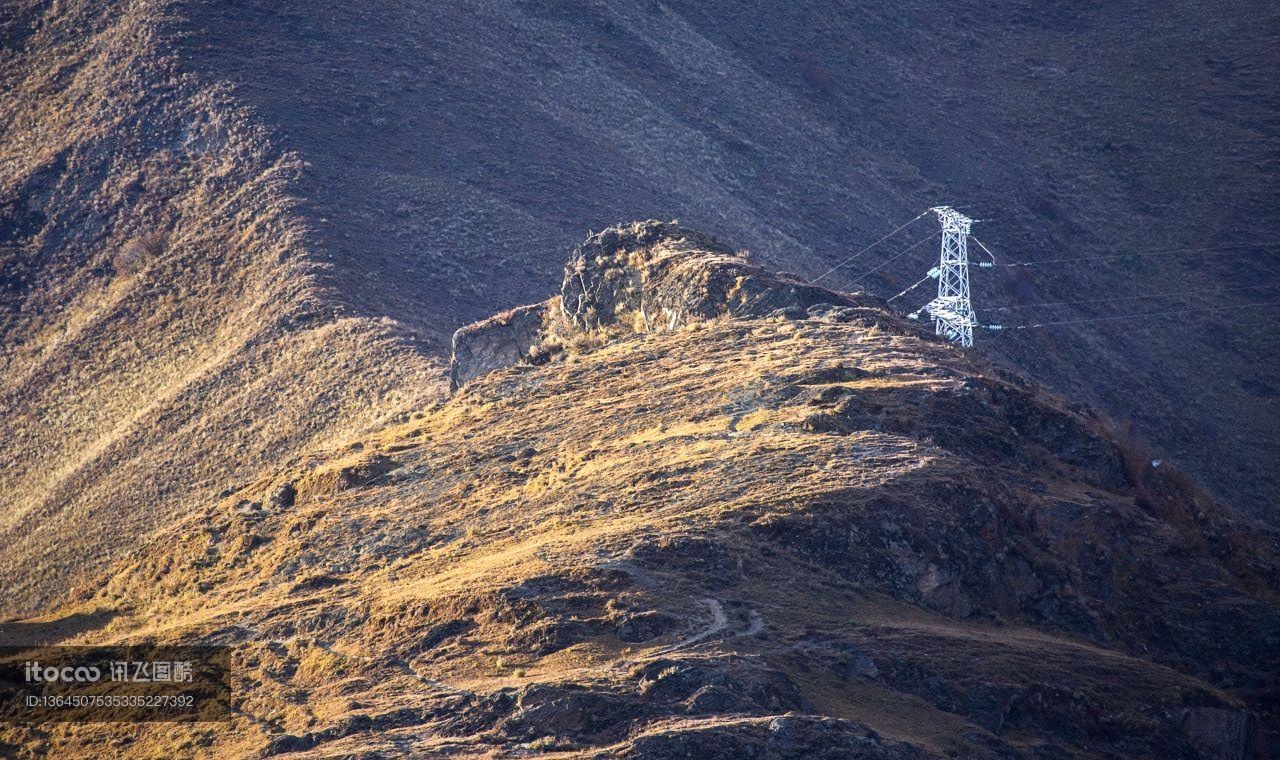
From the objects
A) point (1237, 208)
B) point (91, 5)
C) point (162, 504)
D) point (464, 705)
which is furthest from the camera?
point (1237, 208)

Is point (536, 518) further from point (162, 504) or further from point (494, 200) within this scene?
point (494, 200)

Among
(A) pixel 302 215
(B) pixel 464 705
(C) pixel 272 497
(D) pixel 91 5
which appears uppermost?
(D) pixel 91 5

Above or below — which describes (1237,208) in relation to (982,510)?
above

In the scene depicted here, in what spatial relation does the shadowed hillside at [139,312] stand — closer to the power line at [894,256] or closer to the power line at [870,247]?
the power line at [870,247]

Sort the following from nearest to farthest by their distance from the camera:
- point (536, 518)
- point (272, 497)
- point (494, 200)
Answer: point (536, 518)
point (272, 497)
point (494, 200)

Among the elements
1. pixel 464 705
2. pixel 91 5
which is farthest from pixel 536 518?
pixel 91 5

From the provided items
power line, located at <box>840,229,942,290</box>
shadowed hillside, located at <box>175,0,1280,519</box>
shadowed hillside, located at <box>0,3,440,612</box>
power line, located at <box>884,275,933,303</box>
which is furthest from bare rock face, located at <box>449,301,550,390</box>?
power line, located at <box>840,229,942,290</box>
